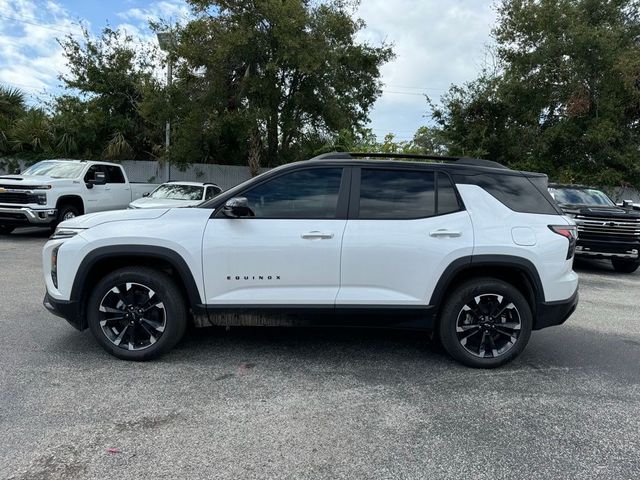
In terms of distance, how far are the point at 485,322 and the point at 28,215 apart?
10.7 metres

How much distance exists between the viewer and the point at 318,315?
4.18m

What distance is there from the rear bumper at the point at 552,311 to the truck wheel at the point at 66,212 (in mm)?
10814

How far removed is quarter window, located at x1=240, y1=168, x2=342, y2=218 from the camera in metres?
4.21

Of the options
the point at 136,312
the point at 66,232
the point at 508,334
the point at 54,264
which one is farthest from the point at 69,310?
the point at 508,334

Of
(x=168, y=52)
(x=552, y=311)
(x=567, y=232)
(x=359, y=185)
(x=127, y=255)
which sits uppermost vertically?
(x=168, y=52)

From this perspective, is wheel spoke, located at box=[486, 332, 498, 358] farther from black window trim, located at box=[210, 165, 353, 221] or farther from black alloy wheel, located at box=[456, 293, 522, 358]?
black window trim, located at box=[210, 165, 353, 221]

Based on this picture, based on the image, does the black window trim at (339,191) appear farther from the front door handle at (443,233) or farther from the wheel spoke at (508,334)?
the wheel spoke at (508,334)

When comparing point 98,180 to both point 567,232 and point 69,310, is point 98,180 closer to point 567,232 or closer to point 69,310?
point 69,310

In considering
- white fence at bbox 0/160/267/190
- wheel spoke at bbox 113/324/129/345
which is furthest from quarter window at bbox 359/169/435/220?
white fence at bbox 0/160/267/190

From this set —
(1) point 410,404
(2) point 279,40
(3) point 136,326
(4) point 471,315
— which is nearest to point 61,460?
(3) point 136,326

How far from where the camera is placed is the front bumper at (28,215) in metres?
11.0

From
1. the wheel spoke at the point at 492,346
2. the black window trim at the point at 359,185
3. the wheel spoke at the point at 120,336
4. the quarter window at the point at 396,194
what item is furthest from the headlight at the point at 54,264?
the wheel spoke at the point at 492,346

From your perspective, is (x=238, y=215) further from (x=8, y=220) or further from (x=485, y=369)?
(x=8, y=220)

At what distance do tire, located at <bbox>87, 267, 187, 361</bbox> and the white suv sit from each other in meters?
0.01
